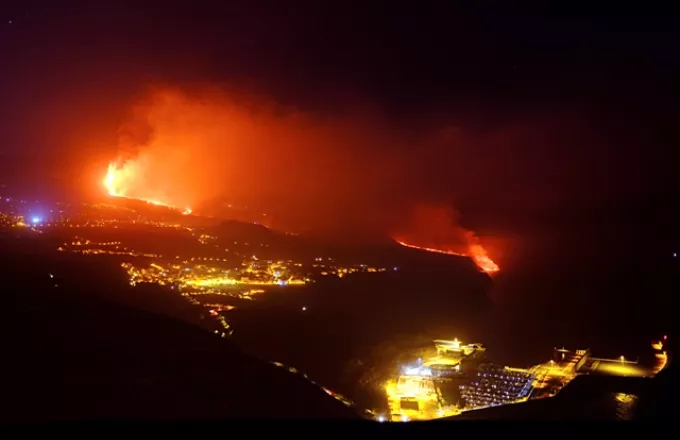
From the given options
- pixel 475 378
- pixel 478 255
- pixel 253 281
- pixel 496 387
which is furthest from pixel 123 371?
pixel 478 255

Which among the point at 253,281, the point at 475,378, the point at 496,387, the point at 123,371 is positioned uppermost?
the point at 253,281

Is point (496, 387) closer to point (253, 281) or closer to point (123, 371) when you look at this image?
point (123, 371)

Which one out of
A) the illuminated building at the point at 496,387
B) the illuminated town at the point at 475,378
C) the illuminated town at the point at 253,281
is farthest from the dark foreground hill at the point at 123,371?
the illuminated building at the point at 496,387

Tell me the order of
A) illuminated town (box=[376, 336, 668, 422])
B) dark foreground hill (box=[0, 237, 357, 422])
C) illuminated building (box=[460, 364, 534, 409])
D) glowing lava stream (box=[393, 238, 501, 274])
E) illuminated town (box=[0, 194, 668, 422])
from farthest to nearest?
glowing lava stream (box=[393, 238, 501, 274]) → illuminated town (box=[0, 194, 668, 422]) → illuminated building (box=[460, 364, 534, 409]) → illuminated town (box=[376, 336, 668, 422]) → dark foreground hill (box=[0, 237, 357, 422])

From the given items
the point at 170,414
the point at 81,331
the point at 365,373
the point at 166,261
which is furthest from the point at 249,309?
the point at 170,414

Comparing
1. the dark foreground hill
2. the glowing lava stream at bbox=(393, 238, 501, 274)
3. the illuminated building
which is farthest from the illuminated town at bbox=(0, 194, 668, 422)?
the dark foreground hill

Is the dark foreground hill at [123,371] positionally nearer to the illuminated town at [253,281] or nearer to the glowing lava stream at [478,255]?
the illuminated town at [253,281]

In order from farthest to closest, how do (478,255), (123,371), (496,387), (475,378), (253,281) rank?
(478,255)
(253,281)
(475,378)
(496,387)
(123,371)

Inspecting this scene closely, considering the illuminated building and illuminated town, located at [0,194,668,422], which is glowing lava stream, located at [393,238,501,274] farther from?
the illuminated building
